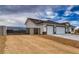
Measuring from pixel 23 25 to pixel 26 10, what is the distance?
0.47 feet

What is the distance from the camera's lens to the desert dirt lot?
216 centimetres

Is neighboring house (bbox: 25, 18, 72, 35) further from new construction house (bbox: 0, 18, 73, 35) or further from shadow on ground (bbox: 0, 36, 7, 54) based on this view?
shadow on ground (bbox: 0, 36, 7, 54)

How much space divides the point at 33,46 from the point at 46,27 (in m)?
0.22

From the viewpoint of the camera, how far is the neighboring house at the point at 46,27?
2201 millimetres

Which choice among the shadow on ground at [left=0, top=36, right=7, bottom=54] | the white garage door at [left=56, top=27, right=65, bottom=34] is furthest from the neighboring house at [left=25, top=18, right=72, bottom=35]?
the shadow on ground at [left=0, top=36, right=7, bottom=54]

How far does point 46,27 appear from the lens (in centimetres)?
223

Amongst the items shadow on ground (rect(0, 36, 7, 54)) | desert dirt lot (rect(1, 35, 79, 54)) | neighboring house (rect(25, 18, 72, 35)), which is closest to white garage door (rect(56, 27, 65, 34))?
neighboring house (rect(25, 18, 72, 35))

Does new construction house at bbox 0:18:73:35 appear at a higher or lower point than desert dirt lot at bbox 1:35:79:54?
higher

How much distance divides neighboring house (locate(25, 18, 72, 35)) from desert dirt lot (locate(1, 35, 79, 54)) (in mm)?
60

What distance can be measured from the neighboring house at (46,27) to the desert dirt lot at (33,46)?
0.06m

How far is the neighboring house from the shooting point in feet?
7.22

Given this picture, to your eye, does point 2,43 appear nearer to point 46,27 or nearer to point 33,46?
point 33,46

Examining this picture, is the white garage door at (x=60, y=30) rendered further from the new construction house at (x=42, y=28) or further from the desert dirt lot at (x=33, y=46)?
the desert dirt lot at (x=33, y=46)

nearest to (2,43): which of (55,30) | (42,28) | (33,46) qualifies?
(33,46)
